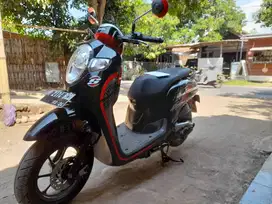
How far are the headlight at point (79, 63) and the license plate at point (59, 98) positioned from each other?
0.33 ft

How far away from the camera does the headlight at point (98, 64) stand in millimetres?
1515

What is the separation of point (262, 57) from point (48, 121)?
1542 cm

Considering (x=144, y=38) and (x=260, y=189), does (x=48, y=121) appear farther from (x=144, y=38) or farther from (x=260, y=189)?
(x=260, y=189)

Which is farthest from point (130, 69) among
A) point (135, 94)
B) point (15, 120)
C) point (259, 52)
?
point (135, 94)

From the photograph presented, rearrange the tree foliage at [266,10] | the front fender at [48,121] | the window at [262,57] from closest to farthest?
the front fender at [48,121], the tree foliage at [266,10], the window at [262,57]

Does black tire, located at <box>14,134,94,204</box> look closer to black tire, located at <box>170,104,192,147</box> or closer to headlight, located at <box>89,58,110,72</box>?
headlight, located at <box>89,58,110,72</box>

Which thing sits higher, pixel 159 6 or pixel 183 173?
pixel 159 6

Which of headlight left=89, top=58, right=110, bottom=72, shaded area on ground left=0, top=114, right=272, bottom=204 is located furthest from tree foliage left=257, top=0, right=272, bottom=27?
headlight left=89, top=58, right=110, bottom=72

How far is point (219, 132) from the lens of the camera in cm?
343

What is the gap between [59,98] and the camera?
1.46 meters

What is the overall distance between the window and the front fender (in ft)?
49.3

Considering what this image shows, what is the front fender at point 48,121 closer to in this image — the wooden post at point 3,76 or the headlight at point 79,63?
the headlight at point 79,63

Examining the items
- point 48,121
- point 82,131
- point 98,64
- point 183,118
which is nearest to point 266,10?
point 183,118

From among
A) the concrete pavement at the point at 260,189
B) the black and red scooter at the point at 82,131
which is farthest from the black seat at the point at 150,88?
the concrete pavement at the point at 260,189
